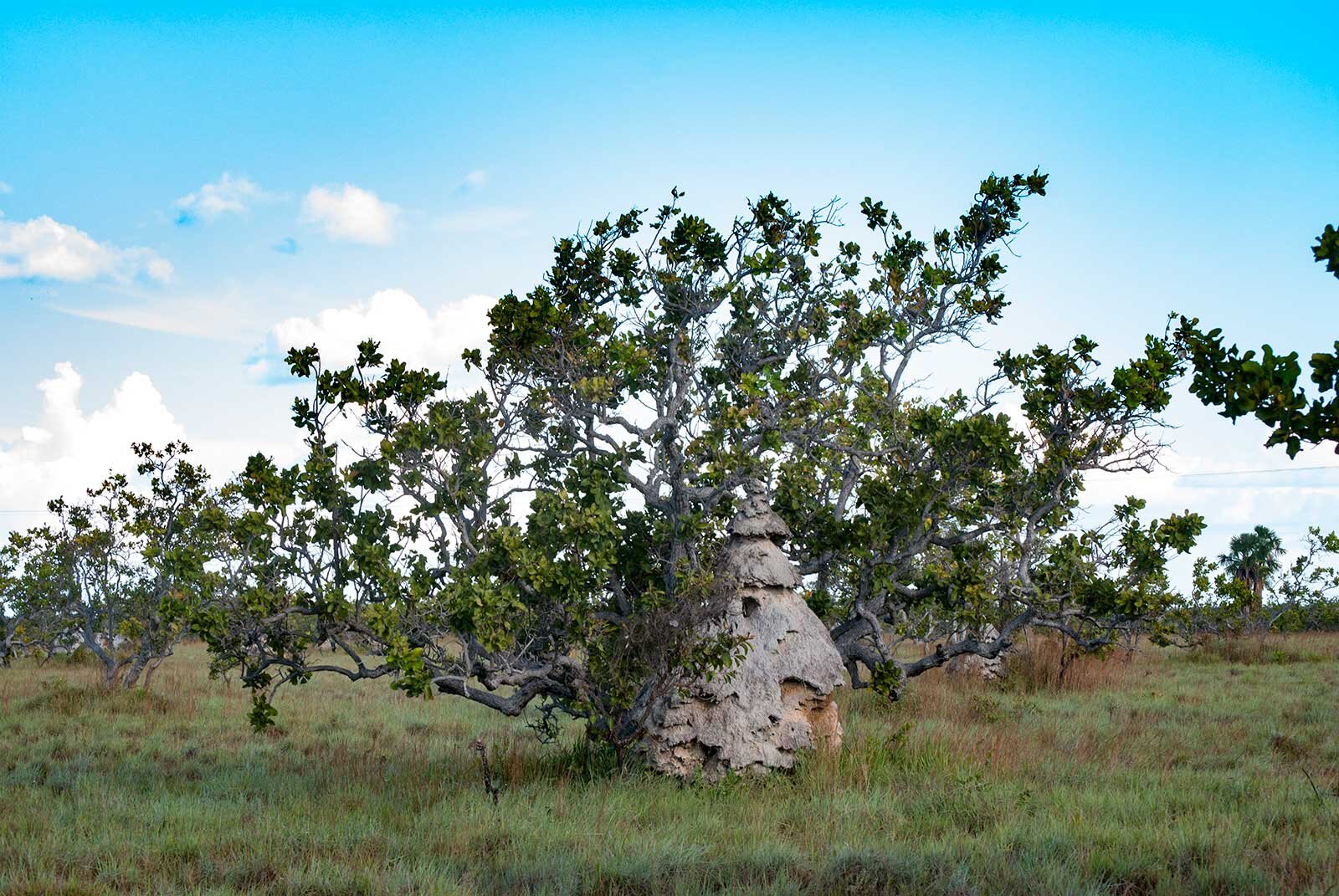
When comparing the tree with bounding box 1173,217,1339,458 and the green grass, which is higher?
the tree with bounding box 1173,217,1339,458

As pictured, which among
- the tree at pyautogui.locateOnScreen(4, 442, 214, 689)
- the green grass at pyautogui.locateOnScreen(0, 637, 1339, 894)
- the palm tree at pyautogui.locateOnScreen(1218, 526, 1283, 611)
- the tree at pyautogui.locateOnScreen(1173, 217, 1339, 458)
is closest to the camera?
the tree at pyautogui.locateOnScreen(1173, 217, 1339, 458)

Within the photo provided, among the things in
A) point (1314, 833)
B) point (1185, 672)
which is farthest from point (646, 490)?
point (1185, 672)

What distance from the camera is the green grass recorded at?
736cm

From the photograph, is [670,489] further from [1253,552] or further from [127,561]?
[1253,552]

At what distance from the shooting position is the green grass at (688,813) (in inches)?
290

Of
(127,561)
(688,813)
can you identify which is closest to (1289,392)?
(688,813)

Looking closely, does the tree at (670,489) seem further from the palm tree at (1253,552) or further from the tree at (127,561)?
the palm tree at (1253,552)

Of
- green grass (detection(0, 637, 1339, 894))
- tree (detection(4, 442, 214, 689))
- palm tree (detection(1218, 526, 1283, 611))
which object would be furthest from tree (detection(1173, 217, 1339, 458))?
palm tree (detection(1218, 526, 1283, 611))

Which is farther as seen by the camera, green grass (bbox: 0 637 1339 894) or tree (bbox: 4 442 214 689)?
tree (bbox: 4 442 214 689)

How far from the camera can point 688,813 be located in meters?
9.04

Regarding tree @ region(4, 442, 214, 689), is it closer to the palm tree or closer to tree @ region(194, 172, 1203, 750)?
tree @ region(194, 172, 1203, 750)

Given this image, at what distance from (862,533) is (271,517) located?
22.2 ft

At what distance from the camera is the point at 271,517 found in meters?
10.4

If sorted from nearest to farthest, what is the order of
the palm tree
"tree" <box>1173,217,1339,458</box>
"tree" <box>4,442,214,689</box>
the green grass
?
"tree" <box>1173,217,1339,458</box>, the green grass, "tree" <box>4,442,214,689</box>, the palm tree
